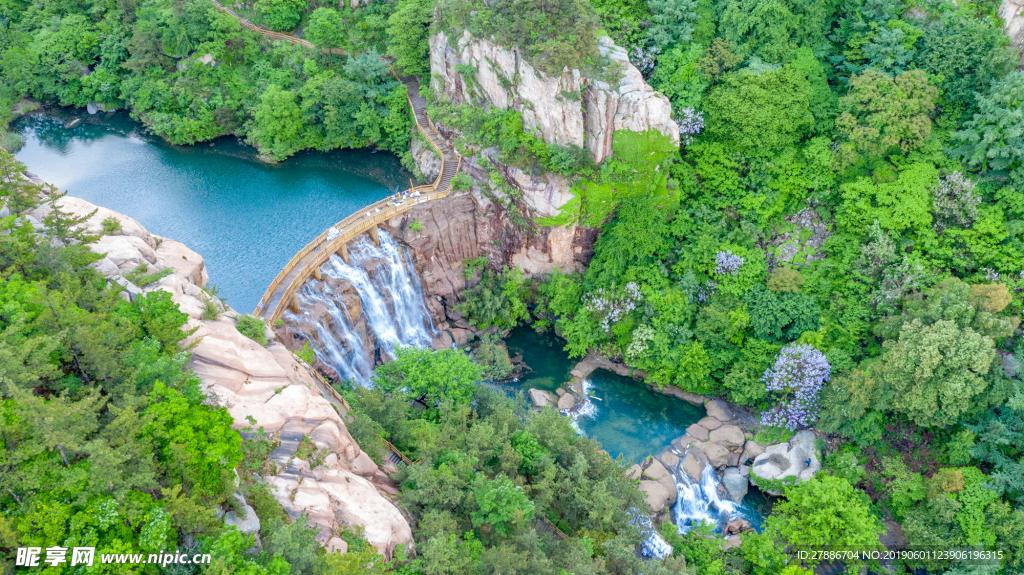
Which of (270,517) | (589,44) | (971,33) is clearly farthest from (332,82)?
(971,33)

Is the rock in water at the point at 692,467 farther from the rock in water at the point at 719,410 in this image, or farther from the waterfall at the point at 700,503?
the rock in water at the point at 719,410

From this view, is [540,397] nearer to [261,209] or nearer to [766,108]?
[766,108]

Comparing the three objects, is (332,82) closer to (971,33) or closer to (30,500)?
(30,500)

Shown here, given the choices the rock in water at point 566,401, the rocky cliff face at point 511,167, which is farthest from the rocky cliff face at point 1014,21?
the rock in water at point 566,401

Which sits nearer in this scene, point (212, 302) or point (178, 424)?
point (178, 424)

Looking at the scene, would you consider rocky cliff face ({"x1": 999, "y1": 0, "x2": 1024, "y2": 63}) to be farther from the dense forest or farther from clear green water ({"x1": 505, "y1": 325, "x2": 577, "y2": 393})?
clear green water ({"x1": 505, "y1": 325, "x2": 577, "y2": 393})

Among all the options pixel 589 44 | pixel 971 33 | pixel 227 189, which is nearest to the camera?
pixel 971 33

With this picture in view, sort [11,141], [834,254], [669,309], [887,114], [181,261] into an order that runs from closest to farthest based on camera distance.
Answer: [181,261]
[887,114]
[834,254]
[669,309]
[11,141]

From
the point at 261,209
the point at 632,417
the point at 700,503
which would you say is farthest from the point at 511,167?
the point at 700,503
